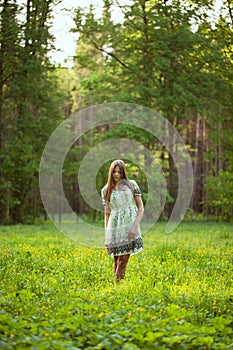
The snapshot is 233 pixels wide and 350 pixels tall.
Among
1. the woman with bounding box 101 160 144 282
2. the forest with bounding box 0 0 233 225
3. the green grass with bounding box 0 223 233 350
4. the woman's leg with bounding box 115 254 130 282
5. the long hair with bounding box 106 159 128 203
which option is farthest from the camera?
the forest with bounding box 0 0 233 225

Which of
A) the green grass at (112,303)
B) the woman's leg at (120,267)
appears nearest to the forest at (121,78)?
the green grass at (112,303)

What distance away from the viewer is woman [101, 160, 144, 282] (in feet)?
32.9

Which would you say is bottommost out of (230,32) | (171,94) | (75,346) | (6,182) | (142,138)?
(75,346)

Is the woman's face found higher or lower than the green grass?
higher

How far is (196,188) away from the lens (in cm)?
4503

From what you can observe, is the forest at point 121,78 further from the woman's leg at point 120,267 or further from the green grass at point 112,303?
the woman's leg at point 120,267

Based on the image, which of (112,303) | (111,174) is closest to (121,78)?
(111,174)

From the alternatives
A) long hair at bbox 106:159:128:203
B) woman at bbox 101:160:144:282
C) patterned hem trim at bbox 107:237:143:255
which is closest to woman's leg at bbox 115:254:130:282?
woman at bbox 101:160:144:282

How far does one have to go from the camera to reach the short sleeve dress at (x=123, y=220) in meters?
10.0

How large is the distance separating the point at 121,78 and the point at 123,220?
26.0m

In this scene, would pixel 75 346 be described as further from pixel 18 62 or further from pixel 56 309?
pixel 18 62

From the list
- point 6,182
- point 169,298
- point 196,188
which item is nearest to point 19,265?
point 169,298

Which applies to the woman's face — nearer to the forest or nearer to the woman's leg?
the woman's leg

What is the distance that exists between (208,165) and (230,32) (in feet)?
51.0
